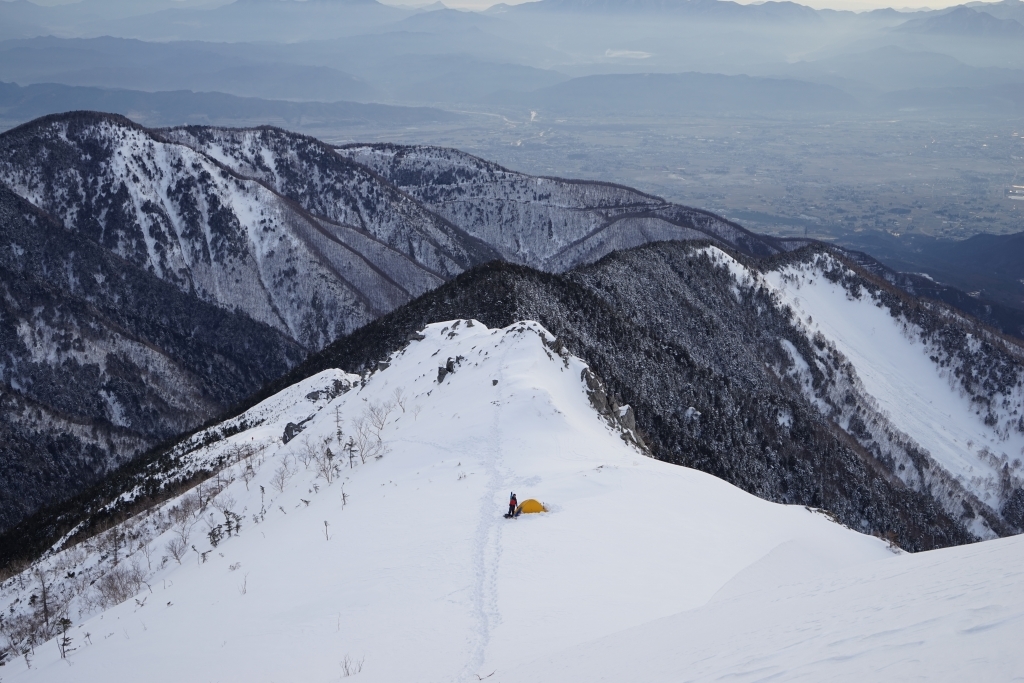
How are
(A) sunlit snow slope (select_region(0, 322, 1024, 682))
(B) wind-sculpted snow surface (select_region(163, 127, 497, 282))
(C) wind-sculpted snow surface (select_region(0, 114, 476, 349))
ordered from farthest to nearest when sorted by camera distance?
(B) wind-sculpted snow surface (select_region(163, 127, 497, 282)) → (C) wind-sculpted snow surface (select_region(0, 114, 476, 349)) → (A) sunlit snow slope (select_region(0, 322, 1024, 682))

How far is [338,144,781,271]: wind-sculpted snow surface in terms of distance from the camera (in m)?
174

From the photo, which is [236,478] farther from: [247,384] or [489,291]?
[247,384]

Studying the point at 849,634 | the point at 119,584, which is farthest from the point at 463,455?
the point at 849,634

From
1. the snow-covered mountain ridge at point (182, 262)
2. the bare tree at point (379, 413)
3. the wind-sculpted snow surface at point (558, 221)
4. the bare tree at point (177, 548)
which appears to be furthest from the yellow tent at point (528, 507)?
the wind-sculpted snow surface at point (558, 221)

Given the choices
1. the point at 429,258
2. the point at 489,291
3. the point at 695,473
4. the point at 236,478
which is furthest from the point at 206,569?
the point at 429,258

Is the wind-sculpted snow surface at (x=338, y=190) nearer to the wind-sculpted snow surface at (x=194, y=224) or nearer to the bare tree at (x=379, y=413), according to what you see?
the wind-sculpted snow surface at (x=194, y=224)

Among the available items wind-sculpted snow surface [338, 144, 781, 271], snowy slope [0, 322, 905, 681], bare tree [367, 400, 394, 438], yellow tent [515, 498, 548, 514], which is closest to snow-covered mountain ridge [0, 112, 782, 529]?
wind-sculpted snow surface [338, 144, 781, 271]

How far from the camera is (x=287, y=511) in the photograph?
97.8 ft

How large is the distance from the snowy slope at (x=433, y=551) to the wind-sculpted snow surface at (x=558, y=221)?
135 meters

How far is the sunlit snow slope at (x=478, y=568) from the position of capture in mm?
16016

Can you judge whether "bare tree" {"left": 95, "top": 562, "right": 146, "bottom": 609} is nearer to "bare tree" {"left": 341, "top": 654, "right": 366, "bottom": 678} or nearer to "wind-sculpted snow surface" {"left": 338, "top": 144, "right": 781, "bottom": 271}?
"bare tree" {"left": 341, "top": 654, "right": 366, "bottom": 678}

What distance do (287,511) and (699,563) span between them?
17328 millimetres

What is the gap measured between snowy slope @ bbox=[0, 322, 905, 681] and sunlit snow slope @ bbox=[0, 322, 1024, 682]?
9 centimetres

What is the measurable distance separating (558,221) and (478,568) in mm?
168012
